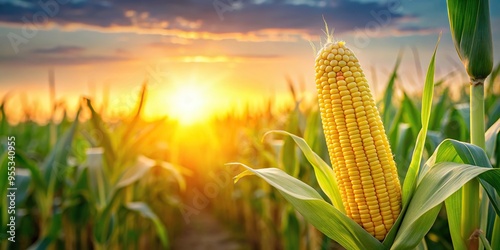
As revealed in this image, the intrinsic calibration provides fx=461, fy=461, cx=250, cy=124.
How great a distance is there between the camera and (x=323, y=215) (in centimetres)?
161

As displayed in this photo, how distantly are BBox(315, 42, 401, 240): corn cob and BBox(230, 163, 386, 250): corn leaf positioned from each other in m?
0.06

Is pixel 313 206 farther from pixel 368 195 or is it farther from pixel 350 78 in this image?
pixel 350 78

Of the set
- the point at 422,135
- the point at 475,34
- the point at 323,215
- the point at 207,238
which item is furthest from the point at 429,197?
the point at 207,238

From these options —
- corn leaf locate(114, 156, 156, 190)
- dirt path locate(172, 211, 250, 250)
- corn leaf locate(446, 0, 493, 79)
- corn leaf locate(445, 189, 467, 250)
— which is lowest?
dirt path locate(172, 211, 250, 250)

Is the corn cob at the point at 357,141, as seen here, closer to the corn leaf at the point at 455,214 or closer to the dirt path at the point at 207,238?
the corn leaf at the point at 455,214

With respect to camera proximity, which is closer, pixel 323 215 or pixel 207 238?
pixel 323 215

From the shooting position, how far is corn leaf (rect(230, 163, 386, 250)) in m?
1.58

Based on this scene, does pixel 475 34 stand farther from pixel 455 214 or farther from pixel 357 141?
pixel 455 214

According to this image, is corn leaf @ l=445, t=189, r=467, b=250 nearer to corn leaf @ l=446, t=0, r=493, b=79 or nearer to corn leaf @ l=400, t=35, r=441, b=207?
corn leaf @ l=400, t=35, r=441, b=207

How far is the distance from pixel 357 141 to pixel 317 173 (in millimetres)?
270

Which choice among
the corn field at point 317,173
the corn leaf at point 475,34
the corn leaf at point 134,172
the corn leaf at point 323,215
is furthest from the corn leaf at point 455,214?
the corn leaf at point 134,172

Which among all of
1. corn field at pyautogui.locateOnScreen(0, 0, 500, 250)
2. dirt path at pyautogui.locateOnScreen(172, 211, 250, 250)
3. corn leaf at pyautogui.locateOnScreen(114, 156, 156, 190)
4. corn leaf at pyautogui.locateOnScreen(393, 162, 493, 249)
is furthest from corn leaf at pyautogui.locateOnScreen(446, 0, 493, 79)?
dirt path at pyautogui.locateOnScreen(172, 211, 250, 250)

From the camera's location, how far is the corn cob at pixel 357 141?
1.61 meters

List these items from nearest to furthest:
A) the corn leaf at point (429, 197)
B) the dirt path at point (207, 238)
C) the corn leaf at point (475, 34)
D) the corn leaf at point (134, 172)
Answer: the corn leaf at point (429, 197)
the corn leaf at point (475, 34)
the corn leaf at point (134, 172)
the dirt path at point (207, 238)
